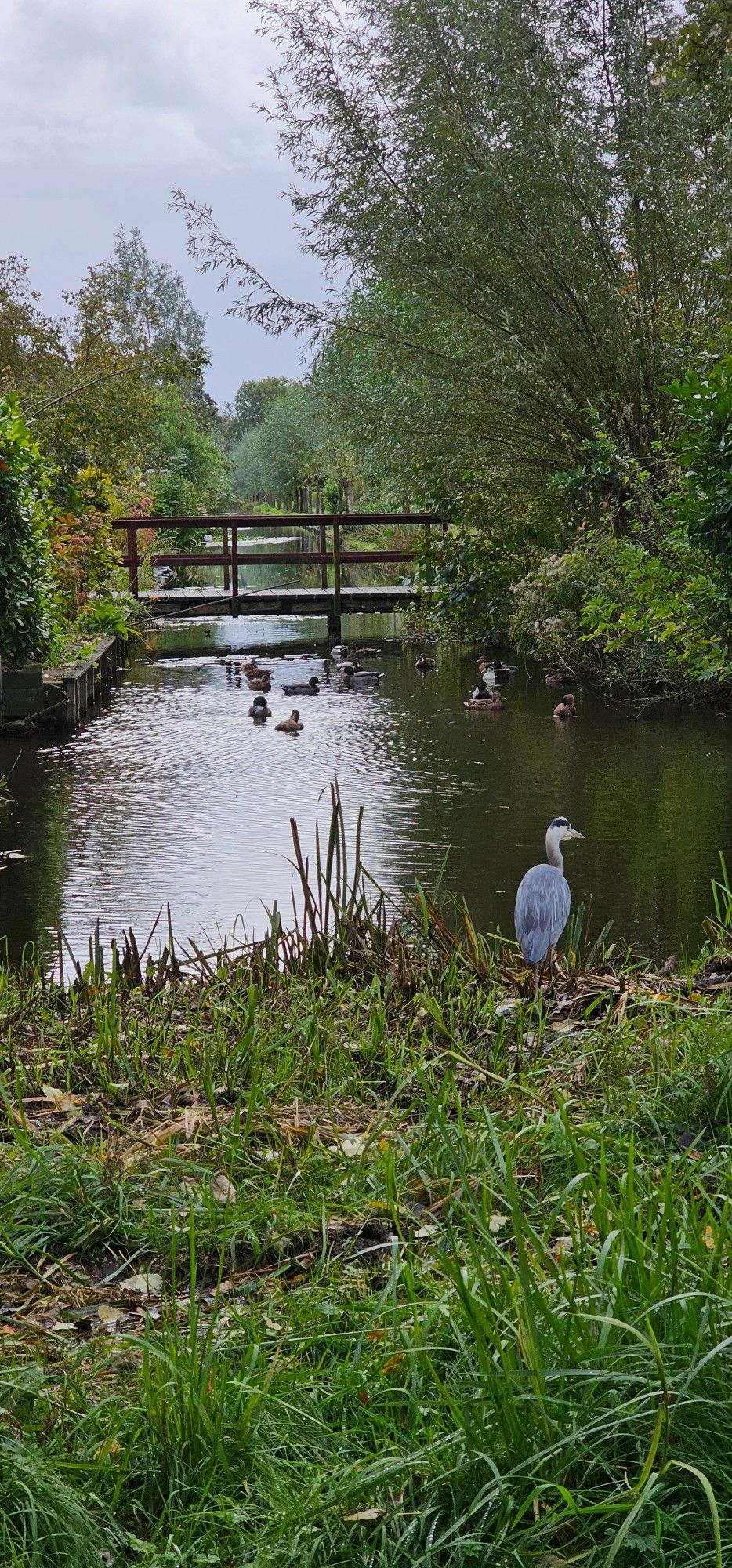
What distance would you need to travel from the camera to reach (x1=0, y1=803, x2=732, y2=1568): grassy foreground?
1.75 metres

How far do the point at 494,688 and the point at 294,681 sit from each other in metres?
2.33

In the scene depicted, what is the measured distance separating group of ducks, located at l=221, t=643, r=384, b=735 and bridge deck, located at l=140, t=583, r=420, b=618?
6.03 m

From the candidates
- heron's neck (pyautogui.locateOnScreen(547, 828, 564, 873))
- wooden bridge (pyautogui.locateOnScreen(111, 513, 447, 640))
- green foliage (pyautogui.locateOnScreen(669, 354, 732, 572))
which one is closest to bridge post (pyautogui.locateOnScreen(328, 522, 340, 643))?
wooden bridge (pyautogui.locateOnScreen(111, 513, 447, 640))

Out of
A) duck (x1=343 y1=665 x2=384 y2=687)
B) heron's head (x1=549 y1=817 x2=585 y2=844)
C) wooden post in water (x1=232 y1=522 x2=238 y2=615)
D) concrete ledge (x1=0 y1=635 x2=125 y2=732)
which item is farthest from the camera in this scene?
wooden post in water (x1=232 y1=522 x2=238 y2=615)

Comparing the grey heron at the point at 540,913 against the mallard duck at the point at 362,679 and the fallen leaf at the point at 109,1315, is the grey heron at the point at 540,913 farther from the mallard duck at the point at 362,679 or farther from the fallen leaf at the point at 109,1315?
the mallard duck at the point at 362,679

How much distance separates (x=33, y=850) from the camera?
7922 mm

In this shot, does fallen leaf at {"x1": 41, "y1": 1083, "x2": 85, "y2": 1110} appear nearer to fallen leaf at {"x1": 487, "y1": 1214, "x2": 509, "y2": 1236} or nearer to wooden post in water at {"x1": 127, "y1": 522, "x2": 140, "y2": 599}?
fallen leaf at {"x1": 487, "y1": 1214, "x2": 509, "y2": 1236}

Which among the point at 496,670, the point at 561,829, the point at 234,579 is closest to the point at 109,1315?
the point at 561,829

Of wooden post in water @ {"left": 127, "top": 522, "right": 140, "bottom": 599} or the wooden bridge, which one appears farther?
the wooden bridge

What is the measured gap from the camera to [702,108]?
13.1m

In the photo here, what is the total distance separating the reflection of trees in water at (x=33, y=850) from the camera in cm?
633

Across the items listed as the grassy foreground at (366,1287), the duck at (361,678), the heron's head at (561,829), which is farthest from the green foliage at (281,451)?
the grassy foreground at (366,1287)

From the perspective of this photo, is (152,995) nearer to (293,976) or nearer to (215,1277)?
(293,976)

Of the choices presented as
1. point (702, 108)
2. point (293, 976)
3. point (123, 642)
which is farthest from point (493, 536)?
point (293, 976)
